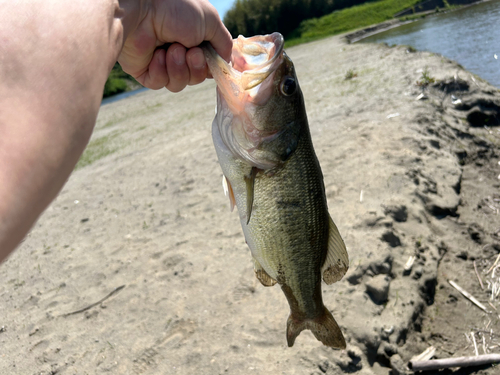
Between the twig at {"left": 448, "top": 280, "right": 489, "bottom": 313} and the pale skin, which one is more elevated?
the pale skin

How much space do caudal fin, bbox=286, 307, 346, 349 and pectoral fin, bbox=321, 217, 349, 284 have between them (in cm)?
27

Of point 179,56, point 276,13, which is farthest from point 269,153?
point 276,13

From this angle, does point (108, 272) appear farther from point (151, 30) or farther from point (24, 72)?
point (24, 72)

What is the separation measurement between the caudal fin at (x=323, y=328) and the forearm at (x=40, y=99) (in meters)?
1.90

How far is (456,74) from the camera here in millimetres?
8578

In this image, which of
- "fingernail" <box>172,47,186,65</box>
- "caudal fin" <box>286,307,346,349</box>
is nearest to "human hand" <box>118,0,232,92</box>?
"fingernail" <box>172,47,186,65</box>

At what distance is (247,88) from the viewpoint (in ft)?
6.73

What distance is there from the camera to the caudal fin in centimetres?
239

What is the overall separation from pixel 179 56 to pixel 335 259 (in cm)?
157

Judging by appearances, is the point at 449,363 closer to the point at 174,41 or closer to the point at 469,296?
the point at 469,296

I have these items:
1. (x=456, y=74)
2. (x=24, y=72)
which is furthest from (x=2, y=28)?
(x=456, y=74)

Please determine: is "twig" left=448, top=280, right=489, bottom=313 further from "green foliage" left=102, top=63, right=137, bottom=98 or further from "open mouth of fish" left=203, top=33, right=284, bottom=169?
"green foliage" left=102, top=63, right=137, bottom=98

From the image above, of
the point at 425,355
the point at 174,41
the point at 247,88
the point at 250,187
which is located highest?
the point at 174,41

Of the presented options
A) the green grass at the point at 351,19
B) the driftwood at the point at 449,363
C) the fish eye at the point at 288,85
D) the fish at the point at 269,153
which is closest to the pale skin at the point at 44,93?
the fish at the point at 269,153
